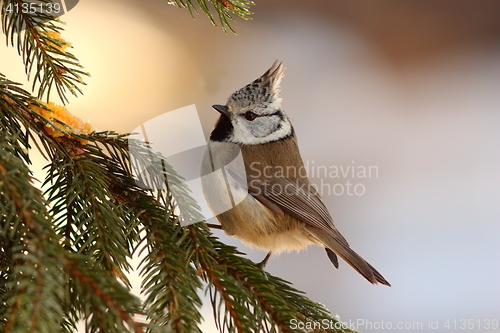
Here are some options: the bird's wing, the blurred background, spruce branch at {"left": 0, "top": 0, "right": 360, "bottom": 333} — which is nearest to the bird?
the bird's wing

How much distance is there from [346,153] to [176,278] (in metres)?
2.23

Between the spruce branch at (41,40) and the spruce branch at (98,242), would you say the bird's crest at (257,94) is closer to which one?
the spruce branch at (98,242)

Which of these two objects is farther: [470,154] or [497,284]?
[470,154]

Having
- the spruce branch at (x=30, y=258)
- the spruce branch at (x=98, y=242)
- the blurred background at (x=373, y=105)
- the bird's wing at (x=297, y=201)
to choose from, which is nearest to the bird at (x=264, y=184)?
the bird's wing at (x=297, y=201)

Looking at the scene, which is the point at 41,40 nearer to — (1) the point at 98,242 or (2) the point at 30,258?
(1) the point at 98,242

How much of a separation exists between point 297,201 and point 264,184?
0.12 metres

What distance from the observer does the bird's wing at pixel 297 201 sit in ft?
4.47

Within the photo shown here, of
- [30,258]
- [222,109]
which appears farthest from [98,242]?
[222,109]

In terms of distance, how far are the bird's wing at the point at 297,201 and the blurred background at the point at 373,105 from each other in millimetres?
837

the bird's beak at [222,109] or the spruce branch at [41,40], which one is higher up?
the spruce branch at [41,40]

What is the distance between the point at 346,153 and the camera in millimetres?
2736

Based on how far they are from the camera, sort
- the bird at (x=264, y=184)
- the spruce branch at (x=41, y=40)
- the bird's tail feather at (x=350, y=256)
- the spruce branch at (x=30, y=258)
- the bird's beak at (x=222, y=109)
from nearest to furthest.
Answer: the spruce branch at (x=30, y=258)
the spruce branch at (x=41, y=40)
the bird's tail feather at (x=350, y=256)
the bird at (x=264, y=184)
the bird's beak at (x=222, y=109)

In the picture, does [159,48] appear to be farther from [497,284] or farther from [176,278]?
[497,284]

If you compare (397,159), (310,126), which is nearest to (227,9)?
(310,126)
